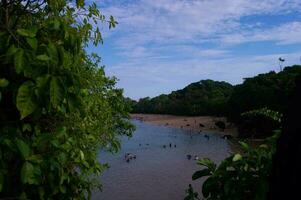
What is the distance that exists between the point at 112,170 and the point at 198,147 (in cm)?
2091

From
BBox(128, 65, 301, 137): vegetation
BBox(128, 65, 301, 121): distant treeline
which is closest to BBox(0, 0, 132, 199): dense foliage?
BBox(128, 65, 301, 121): distant treeline

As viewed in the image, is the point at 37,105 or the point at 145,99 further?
the point at 145,99

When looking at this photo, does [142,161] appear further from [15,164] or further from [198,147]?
[15,164]

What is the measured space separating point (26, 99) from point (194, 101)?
120 metres

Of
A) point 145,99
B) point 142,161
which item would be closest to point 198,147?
point 142,161

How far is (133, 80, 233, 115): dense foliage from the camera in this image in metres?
109

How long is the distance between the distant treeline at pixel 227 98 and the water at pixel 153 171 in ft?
18.9

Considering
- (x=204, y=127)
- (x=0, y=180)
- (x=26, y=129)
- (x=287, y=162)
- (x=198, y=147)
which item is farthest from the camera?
(x=204, y=127)

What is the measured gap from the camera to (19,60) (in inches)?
111

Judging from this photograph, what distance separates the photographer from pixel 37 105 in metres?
2.83

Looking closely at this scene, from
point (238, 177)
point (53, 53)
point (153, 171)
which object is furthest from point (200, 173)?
point (153, 171)

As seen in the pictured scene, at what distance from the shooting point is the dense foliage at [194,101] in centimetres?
10938

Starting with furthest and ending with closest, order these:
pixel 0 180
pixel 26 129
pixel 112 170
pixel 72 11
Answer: pixel 112 170 → pixel 72 11 → pixel 26 129 → pixel 0 180

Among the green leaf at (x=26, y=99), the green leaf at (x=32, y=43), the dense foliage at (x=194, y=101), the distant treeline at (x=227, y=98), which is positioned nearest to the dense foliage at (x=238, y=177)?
the green leaf at (x=26, y=99)
